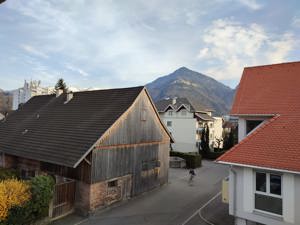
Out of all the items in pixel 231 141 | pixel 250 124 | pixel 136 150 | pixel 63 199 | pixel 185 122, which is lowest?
pixel 63 199

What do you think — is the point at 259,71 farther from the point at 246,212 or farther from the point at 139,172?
the point at 139,172

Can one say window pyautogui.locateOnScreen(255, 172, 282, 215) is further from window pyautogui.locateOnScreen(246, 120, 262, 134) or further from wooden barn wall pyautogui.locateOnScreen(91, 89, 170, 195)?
wooden barn wall pyautogui.locateOnScreen(91, 89, 170, 195)

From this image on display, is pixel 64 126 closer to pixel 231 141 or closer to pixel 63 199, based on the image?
pixel 63 199

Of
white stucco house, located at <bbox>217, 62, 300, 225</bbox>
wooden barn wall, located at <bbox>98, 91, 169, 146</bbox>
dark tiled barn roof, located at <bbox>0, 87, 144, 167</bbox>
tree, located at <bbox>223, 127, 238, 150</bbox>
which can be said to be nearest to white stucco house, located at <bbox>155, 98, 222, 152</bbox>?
tree, located at <bbox>223, 127, 238, 150</bbox>

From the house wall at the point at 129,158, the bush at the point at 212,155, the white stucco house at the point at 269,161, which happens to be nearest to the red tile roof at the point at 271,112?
the white stucco house at the point at 269,161

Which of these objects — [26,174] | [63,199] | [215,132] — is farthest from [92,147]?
[215,132]

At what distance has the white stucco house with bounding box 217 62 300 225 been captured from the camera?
12281 millimetres

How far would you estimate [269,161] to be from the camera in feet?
41.1

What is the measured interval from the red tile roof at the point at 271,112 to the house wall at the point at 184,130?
31226 mm

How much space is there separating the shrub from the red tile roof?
10.6m

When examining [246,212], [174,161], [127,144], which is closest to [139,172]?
[127,144]

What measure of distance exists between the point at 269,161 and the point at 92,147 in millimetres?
10730

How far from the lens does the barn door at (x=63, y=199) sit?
1700 centimetres

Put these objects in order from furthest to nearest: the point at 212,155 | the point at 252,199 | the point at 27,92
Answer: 1. the point at 27,92
2. the point at 212,155
3. the point at 252,199
